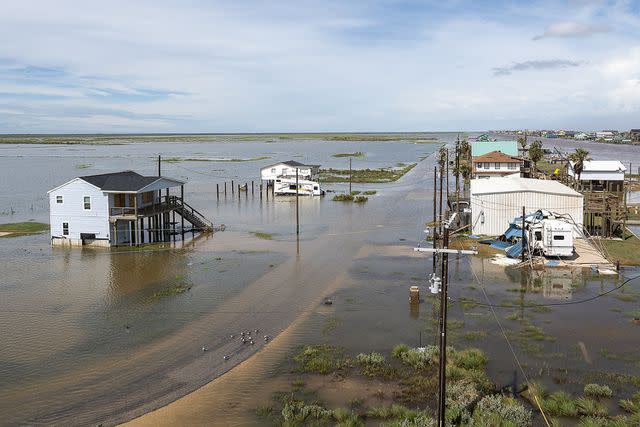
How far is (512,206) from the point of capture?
131 ft

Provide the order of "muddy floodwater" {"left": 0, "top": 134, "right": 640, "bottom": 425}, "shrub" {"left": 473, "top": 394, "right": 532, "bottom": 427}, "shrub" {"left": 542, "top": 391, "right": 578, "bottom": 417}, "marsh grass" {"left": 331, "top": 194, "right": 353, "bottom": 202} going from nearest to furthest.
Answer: "shrub" {"left": 473, "top": 394, "right": 532, "bottom": 427} → "shrub" {"left": 542, "top": 391, "right": 578, "bottom": 417} → "muddy floodwater" {"left": 0, "top": 134, "right": 640, "bottom": 425} → "marsh grass" {"left": 331, "top": 194, "right": 353, "bottom": 202}

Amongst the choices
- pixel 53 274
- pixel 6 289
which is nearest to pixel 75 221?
pixel 53 274

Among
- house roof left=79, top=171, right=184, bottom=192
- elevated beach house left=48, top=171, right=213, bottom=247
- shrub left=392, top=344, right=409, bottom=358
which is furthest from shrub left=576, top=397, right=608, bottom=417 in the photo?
house roof left=79, top=171, right=184, bottom=192

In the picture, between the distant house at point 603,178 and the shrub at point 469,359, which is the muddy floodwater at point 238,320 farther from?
the distant house at point 603,178

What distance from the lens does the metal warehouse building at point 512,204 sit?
39812 millimetres

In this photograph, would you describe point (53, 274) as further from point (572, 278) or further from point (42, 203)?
point (42, 203)

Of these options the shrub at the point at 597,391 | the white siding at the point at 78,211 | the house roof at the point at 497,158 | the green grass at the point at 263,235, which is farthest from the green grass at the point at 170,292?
the house roof at the point at 497,158

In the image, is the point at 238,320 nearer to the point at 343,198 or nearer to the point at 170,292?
the point at 170,292

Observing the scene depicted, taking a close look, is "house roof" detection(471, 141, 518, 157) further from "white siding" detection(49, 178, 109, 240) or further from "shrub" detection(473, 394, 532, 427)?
"shrub" detection(473, 394, 532, 427)

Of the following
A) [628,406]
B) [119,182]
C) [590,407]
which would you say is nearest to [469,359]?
[590,407]

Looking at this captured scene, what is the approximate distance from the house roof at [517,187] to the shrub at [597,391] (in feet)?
79.4

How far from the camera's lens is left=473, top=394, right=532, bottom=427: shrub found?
49.6ft

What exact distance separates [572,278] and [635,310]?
5413 mm

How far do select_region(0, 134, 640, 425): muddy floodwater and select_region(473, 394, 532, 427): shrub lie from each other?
2.32 meters
